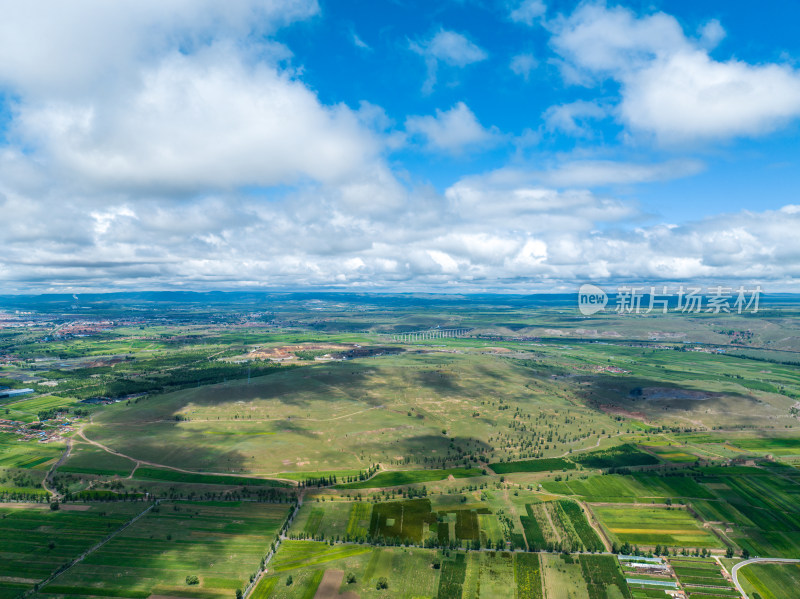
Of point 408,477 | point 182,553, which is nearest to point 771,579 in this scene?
point 408,477

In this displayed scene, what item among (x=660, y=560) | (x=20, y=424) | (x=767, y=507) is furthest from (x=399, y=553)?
(x=20, y=424)

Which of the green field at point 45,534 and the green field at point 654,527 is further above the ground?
the green field at point 654,527

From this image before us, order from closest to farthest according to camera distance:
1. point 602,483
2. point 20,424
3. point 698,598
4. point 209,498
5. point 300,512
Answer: point 698,598 → point 300,512 → point 209,498 → point 602,483 → point 20,424

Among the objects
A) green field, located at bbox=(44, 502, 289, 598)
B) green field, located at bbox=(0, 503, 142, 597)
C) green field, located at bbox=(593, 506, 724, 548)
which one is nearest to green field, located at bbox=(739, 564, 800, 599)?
green field, located at bbox=(593, 506, 724, 548)

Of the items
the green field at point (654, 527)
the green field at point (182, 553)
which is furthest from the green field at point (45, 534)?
the green field at point (654, 527)

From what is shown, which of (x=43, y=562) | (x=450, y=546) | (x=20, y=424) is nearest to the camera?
(x=43, y=562)

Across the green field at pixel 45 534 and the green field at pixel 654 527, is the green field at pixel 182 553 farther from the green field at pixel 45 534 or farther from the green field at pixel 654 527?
the green field at pixel 654 527

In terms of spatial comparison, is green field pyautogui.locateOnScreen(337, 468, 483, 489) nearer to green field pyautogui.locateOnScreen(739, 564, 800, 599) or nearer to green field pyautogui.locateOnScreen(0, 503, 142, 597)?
green field pyautogui.locateOnScreen(0, 503, 142, 597)

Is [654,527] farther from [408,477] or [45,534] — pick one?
[45,534]

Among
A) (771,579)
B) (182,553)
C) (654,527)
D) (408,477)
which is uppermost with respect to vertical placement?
(771,579)

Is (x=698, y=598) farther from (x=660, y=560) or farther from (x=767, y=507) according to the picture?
(x=767, y=507)

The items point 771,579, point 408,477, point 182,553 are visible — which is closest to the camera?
point 771,579
